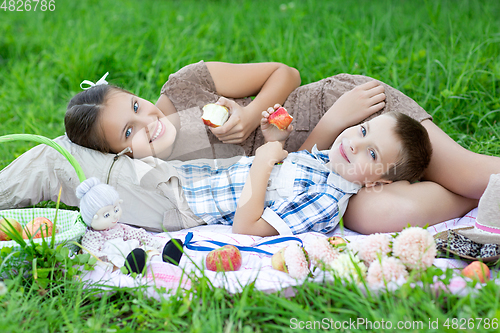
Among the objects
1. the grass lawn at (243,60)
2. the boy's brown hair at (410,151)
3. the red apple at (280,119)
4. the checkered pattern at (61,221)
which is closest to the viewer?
the grass lawn at (243,60)

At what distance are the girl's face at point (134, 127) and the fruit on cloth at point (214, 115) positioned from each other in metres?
0.21

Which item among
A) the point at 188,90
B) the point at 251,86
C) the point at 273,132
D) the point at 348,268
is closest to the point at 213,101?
the point at 188,90

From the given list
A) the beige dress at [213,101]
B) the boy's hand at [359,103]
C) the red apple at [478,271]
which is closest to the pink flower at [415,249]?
the red apple at [478,271]

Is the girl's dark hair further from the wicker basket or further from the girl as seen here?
the wicker basket

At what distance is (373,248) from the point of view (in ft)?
4.53

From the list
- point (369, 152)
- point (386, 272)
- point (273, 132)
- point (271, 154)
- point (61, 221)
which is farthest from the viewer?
point (273, 132)

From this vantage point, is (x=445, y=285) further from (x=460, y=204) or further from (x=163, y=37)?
(x=163, y=37)

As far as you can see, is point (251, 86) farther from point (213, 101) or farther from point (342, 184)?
point (342, 184)

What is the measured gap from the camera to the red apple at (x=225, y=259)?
5.18 feet

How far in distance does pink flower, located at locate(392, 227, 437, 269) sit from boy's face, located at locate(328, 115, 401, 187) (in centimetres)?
59

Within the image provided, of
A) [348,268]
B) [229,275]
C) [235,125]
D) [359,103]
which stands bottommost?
[229,275]

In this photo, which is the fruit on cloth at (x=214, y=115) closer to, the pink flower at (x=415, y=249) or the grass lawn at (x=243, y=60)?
the grass lawn at (x=243, y=60)

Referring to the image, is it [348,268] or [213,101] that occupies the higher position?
[213,101]

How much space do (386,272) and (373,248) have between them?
0.11 m
